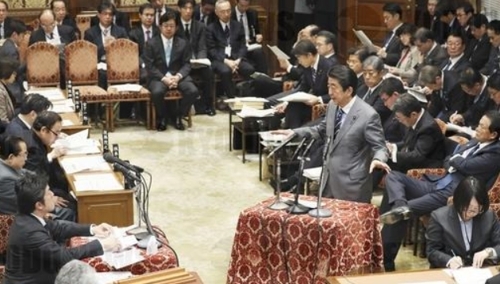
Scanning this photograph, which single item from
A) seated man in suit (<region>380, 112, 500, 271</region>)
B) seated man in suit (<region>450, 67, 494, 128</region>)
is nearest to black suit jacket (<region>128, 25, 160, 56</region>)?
seated man in suit (<region>450, 67, 494, 128</region>)

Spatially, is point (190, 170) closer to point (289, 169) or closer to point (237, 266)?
point (289, 169)

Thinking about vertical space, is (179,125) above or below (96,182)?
below

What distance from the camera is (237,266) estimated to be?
18.5ft

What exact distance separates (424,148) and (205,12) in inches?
222

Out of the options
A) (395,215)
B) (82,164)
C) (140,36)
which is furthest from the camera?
(140,36)

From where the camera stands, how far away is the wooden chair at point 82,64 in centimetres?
1039

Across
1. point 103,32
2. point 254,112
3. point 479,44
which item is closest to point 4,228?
point 254,112

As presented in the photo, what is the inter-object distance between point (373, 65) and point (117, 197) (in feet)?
9.45

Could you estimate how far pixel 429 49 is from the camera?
984cm

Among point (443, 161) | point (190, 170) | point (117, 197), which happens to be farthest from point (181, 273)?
point (190, 170)

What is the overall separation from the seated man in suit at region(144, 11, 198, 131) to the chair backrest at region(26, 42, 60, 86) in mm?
1069

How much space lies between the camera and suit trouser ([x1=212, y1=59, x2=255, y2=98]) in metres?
11.2

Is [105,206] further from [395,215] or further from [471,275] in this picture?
[471,275]

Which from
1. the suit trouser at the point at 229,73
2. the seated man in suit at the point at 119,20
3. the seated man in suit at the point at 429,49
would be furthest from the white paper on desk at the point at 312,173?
the seated man in suit at the point at 119,20
